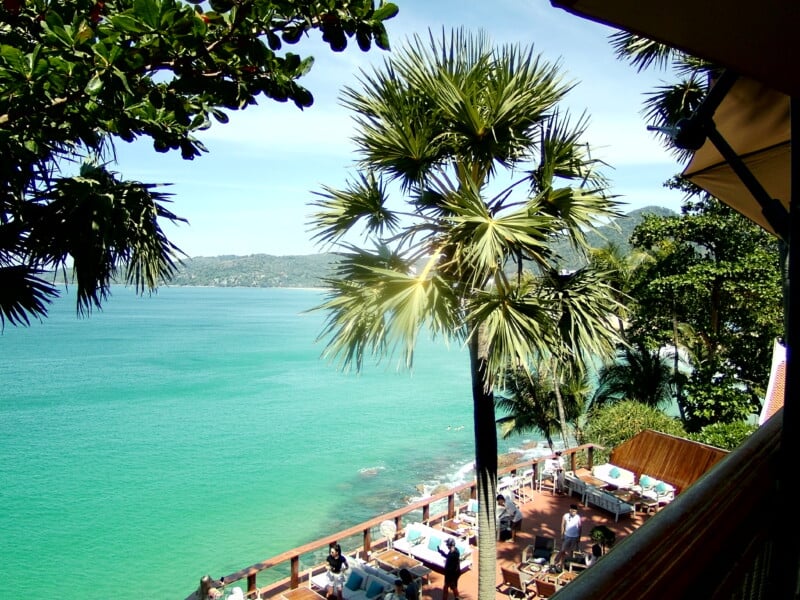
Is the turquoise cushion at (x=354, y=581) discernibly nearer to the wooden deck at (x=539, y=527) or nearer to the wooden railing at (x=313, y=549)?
the wooden railing at (x=313, y=549)

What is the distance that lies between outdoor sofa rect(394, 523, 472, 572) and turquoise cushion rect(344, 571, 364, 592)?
1.37 metres

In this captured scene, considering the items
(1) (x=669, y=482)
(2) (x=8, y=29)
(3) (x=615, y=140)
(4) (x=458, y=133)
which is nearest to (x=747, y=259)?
(1) (x=669, y=482)

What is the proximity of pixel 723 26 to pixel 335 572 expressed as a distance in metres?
9.03

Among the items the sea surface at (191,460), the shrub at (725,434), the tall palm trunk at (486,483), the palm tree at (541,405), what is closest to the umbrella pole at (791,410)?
the sea surface at (191,460)

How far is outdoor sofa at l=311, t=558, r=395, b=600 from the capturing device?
316 inches

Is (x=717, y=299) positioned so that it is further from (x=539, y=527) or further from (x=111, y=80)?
(x=111, y=80)

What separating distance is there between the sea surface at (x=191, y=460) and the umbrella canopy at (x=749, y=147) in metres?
2.34

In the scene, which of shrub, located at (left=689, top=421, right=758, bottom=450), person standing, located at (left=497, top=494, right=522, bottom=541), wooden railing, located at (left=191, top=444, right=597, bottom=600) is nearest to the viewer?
wooden railing, located at (left=191, top=444, right=597, bottom=600)

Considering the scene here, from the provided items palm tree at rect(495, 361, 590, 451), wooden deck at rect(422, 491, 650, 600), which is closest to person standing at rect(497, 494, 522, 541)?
wooden deck at rect(422, 491, 650, 600)

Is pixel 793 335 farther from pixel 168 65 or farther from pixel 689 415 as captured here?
pixel 689 415

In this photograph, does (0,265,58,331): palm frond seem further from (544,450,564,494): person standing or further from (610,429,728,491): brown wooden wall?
(610,429,728,491): brown wooden wall

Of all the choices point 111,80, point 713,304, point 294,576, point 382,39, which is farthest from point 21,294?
point 713,304

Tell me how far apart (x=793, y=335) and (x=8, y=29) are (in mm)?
2650

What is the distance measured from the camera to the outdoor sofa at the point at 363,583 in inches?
316
